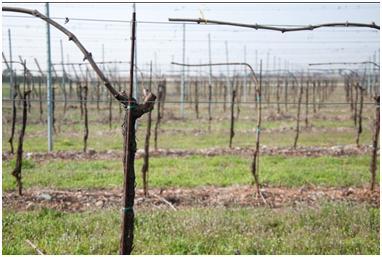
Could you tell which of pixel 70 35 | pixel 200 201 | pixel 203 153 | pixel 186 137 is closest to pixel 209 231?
pixel 200 201

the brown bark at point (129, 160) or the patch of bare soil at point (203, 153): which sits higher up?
the brown bark at point (129, 160)

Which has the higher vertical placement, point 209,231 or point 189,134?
point 209,231

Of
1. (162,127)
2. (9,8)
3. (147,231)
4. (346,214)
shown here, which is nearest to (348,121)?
(162,127)

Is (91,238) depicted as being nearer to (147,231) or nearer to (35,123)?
(147,231)

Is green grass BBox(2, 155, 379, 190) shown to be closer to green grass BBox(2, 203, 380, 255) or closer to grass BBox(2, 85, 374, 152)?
green grass BBox(2, 203, 380, 255)

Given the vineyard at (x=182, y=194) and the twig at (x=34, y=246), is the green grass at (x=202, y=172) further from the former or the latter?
the twig at (x=34, y=246)

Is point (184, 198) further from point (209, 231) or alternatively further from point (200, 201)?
point (209, 231)

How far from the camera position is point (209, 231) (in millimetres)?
5480

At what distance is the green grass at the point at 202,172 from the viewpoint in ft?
28.6

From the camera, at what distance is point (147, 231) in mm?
5527

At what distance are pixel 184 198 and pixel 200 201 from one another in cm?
30

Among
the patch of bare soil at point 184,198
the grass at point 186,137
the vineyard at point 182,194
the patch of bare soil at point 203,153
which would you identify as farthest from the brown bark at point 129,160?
the grass at point 186,137

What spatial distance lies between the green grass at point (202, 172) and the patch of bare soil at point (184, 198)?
0.50m

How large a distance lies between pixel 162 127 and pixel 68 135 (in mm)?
3947
